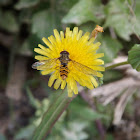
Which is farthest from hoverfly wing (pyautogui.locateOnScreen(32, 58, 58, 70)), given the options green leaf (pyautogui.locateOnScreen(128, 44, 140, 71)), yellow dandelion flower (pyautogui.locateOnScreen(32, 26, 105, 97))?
green leaf (pyautogui.locateOnScreen(128, 44, 140, 71))

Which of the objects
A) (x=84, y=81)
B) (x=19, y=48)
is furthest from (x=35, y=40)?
(x=84, y=81)

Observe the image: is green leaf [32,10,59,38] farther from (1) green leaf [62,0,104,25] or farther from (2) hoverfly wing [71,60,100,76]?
(2) hoverfly wing [71,60,100,76]

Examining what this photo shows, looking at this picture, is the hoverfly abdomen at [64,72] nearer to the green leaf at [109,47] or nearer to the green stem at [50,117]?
the green stem at [50,117]

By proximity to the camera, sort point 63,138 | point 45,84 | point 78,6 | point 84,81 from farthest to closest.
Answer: point 45,84
point 63,138
point 78,6
point 84,81

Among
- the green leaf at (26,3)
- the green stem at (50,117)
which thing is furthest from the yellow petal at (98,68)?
the green leaf at (26,3)

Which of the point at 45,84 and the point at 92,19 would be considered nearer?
the point at 92,19

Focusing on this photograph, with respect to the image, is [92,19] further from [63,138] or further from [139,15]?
[63,138]
